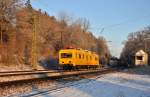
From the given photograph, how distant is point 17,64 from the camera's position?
55.1 metres

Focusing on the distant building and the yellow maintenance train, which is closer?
the yellow maintenance train

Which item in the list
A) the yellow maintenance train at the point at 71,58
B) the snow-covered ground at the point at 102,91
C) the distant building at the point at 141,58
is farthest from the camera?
the distant building at the point at 141,58

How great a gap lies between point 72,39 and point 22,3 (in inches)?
1487

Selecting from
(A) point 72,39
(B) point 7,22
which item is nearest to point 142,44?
(A) point 72,39

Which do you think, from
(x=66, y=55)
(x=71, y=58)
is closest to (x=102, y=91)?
(x=71, y=58)

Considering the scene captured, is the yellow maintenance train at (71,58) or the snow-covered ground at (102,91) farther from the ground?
the yellow maintenance train at (71,58)

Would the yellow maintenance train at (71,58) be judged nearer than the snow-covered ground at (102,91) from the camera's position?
No

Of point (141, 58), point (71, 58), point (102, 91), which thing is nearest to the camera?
point (102, 91)

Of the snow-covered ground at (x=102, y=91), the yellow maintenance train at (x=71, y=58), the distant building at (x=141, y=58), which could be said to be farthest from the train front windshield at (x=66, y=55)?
the distant building at (x=141, y=58)

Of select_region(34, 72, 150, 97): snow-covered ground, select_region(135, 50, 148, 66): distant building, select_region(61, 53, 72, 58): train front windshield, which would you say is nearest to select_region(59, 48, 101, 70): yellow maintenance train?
select_region(61, 53, 72, 58): train front windshield

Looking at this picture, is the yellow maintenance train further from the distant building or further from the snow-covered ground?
the distant building

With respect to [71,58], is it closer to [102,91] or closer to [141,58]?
[102,91]

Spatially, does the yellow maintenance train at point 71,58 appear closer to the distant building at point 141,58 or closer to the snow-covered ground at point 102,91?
the snow-covered ground at point 102,91

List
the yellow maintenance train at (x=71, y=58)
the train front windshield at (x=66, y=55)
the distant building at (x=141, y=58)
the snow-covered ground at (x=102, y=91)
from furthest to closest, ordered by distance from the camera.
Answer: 1. the distant building at (x=141, y=58)
2. the train front windshield at (x=66, y=55)
3. the yellow maintenance train at (x=71, y=58)
4. the snow-covered ground at (x=102, y=91)
